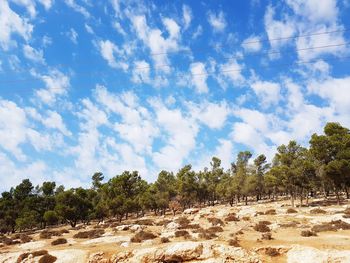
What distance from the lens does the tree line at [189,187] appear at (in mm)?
58219

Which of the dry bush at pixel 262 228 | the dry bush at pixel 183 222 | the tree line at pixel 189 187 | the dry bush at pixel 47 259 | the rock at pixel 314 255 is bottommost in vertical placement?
the rock at pixel 314 255

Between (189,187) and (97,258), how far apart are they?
217ft

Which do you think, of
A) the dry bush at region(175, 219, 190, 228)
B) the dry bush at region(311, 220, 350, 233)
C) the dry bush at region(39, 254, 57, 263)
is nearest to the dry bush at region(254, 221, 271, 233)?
the dry bush at region(311, 220, 350, 233)

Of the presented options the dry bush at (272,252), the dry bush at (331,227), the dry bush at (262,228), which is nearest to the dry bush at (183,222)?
the dry bush at (262,228)

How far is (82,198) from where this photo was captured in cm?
7675

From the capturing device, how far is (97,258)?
2656cm

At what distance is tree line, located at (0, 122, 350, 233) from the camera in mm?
58219

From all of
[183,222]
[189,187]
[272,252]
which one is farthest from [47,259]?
[189,187]

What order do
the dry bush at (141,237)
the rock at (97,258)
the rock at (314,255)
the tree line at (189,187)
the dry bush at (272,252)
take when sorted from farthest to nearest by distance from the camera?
the tree line at (189,187), the dry bush at (141,237), the rock at (97,258), the dry bush at (272,252), the rock at (314,255)

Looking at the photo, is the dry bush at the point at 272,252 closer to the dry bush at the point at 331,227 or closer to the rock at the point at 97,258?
the dry bush at the point at 331,227

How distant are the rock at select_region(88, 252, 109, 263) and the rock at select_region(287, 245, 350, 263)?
551 inches

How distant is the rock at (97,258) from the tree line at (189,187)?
140 feet

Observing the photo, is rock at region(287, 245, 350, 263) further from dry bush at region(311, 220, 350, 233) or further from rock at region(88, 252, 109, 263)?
rock at region(88, 252, 109, 263)

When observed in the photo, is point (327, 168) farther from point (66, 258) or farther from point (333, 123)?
point (66, 258)
